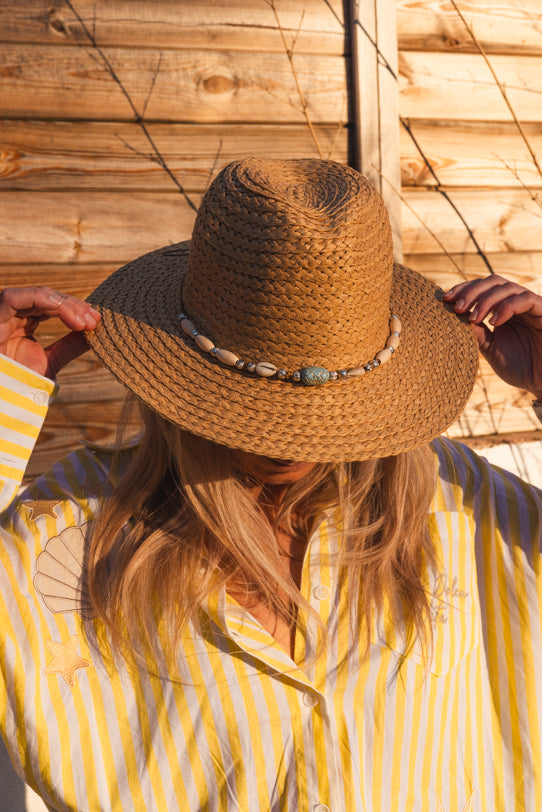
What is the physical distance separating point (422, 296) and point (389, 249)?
0.84 ft

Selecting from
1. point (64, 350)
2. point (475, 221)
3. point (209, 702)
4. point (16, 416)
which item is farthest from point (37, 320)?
point (475, 221)

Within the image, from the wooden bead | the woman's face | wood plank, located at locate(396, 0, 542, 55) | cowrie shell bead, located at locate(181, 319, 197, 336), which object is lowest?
the woman's face

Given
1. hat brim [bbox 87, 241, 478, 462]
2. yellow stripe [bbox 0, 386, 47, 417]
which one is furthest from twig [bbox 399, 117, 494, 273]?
yellow stripe [bbox 0, 386, 47, 417]

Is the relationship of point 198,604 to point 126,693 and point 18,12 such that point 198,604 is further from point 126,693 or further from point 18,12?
Answer: point 18,12

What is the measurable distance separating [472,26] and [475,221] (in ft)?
2.10

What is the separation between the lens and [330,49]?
2242 millimetres

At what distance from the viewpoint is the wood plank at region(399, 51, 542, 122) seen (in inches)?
92.0

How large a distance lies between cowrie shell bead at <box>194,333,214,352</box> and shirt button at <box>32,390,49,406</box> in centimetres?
33

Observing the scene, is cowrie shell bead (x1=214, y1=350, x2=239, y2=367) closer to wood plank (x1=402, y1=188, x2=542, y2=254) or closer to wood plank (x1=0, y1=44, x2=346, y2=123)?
wood plank (x1=0, y1=44, x2=346, y2=123)

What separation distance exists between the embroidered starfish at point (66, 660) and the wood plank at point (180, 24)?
5.62 ft

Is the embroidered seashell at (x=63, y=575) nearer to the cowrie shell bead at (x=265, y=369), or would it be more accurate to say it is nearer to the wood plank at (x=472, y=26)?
the cowrie shell bead at (x=265, y=369)

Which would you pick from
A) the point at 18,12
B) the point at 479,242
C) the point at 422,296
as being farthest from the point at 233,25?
the point at 422,296

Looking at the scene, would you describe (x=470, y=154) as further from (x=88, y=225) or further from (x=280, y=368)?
(x=280, y=368)

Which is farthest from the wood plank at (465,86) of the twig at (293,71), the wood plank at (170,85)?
the twig at (293,71)
